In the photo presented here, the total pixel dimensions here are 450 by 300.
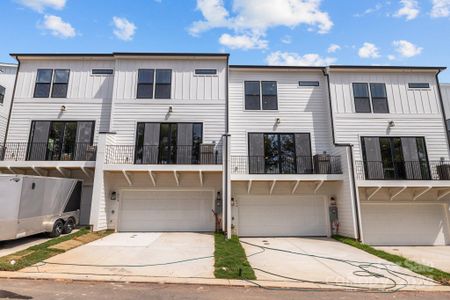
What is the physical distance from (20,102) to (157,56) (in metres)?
7.32

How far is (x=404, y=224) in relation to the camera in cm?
1214

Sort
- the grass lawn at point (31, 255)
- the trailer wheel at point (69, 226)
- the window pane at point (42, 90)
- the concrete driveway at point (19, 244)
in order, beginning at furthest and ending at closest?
the window pane at point (42, 90) < the trailer wheel at point (69, 226) < the concrete driveway at point (19, 244) < the grass lawn at point (31, 255)

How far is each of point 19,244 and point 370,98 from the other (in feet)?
54.2

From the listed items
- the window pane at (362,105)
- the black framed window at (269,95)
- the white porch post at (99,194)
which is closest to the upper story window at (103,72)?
the white porch post at (99,194)

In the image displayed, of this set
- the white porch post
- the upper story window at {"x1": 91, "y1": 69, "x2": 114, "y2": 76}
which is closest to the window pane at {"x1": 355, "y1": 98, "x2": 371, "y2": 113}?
the white porch post

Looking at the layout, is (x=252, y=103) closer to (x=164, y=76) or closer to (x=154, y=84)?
(x=164, y=76)

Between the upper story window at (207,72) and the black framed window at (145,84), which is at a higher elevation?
the upper story window at (207,72)

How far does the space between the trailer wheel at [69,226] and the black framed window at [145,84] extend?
6.40 meters

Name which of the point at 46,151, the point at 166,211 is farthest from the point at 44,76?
the point at 166,211

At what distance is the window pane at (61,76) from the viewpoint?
13000 mm

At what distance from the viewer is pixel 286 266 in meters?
6.72

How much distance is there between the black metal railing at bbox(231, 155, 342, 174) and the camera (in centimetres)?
1219

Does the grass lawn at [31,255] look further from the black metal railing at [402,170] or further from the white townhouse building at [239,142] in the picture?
the black metal railing at [402,170]

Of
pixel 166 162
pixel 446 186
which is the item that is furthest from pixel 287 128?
pixel 446 186
